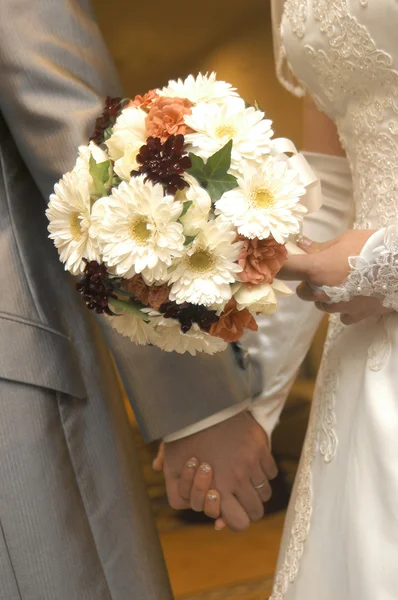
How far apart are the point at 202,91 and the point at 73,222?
0.18 meters

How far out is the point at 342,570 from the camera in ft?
2.30

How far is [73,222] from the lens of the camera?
607 mm

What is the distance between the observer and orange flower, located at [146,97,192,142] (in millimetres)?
582

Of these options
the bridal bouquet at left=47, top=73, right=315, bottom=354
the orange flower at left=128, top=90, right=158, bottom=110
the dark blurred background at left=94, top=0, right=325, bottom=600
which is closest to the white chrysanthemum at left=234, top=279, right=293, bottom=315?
the bridal bouquet at left=47, top=73, right=315, bottom=354

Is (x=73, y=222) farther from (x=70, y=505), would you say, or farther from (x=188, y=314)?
(x=70, y=505)

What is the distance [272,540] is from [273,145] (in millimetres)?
1534

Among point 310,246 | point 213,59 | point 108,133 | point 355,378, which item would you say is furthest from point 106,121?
point 213,59

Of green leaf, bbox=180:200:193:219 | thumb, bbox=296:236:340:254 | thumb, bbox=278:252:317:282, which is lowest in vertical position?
thumb, bbox=278:252:317:282

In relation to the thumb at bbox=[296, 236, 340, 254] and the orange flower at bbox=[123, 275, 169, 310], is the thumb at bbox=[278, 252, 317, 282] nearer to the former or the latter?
the thumb at bbox=[296, 236, 340, 254]

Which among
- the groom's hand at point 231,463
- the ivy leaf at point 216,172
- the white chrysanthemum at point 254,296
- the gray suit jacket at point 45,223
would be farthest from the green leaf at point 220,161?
the groom's hand at point 231,463

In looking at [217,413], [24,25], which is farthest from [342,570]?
[24,25]

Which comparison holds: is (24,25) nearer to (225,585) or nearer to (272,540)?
(225,585)

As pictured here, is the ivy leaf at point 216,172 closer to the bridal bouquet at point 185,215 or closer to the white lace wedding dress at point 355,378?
the bridal bouquet at point 185,215

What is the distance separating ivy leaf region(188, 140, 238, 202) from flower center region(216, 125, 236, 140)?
0.08ft
